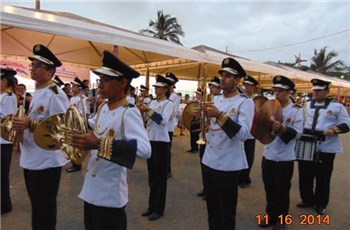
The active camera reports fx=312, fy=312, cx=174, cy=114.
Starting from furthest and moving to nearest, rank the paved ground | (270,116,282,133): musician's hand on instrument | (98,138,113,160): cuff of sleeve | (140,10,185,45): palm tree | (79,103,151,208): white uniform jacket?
1. (140,10,185,45): palm tree
2. the paved ground
3. (270,116,282,133): musician's hand on instrument
4. (79,103,151,208): white uniform jacket
5. (98,138,113,160): cuff of sleeve

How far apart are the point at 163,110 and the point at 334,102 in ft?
9.36

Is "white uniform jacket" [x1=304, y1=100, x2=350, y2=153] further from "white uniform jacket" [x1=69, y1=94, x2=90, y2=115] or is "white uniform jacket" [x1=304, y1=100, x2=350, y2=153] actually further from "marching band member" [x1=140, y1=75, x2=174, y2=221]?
"white uniform jacket" [x1=69, y1=94, x2=90, y2=115]

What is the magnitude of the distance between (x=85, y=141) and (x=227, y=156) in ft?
5.73

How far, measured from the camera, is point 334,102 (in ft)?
17.0

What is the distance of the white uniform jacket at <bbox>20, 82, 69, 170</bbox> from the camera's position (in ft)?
10.2

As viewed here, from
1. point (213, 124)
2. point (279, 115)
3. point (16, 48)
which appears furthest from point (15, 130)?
point (16, 48)

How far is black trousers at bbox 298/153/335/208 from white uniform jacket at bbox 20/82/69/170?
4.06 m

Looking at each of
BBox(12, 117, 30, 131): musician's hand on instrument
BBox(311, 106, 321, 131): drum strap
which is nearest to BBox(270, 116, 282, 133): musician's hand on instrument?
BBox(311, 106, 321, 131): drum strap

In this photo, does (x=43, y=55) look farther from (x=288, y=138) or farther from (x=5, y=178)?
(x=288, y=138)

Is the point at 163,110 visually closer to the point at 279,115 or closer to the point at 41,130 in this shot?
the point at 279,115

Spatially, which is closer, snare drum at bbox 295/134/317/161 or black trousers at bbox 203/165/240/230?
black trousers at bbox 203/165/240/230
